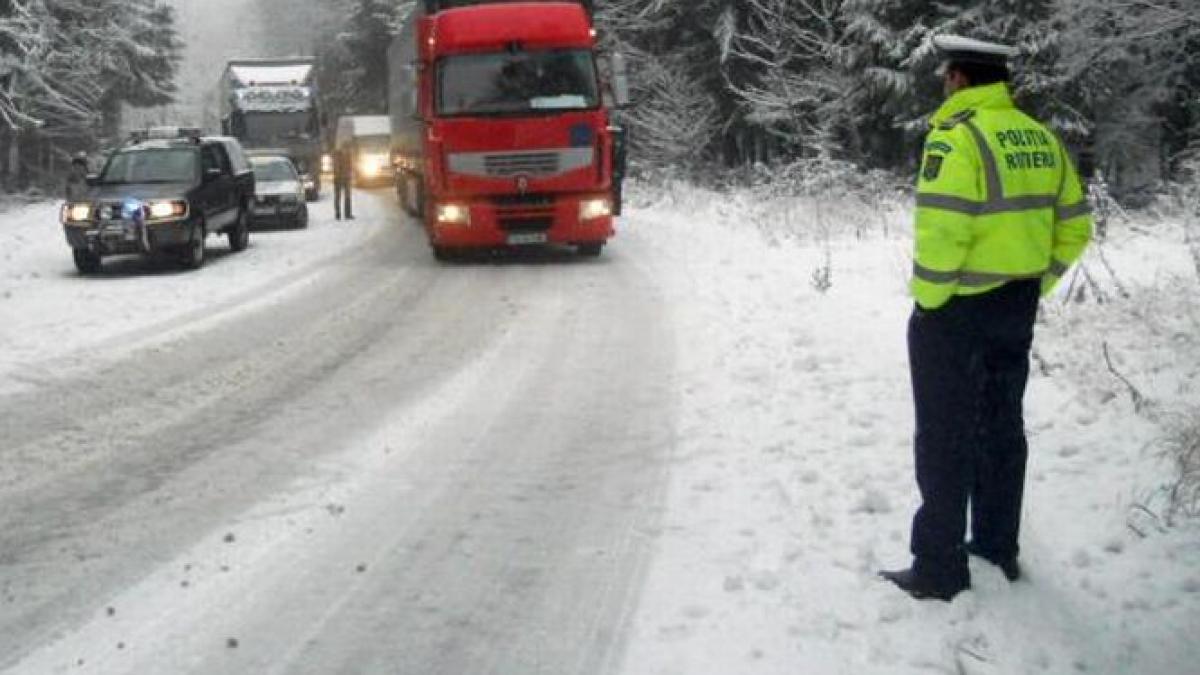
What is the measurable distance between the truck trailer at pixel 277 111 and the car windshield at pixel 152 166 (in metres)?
16.2

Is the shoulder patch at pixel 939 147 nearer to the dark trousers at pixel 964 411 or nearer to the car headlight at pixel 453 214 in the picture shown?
the dark trousers at pixel 964 411

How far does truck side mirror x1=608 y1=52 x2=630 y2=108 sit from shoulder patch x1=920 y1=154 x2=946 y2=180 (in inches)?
488

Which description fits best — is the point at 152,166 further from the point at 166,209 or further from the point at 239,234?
the point at 239,234

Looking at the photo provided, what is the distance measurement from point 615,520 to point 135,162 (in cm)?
1403

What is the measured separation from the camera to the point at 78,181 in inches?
661

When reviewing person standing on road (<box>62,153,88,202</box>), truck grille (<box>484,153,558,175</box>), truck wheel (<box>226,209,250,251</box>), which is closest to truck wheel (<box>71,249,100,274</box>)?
person standing on road (<box>62,153,88,202</box>)

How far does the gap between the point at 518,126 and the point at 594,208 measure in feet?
5.24

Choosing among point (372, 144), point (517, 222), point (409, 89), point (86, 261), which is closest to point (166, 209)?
point (86, 261)

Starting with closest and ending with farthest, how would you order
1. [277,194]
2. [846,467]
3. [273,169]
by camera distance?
[846,467] < [277,194] < [273,169]

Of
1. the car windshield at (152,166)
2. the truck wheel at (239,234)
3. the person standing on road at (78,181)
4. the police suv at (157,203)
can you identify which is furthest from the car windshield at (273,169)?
the person standing on road at (78,181)

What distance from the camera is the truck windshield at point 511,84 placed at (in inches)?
626

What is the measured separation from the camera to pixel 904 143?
1114 inches

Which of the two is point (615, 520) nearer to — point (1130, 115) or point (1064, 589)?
point (1064, 589)

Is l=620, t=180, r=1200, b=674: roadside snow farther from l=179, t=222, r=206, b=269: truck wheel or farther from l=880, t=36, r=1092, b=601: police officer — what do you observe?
l=179, t=222, r=206, b=269: truck wheel
